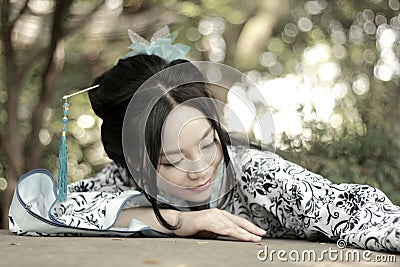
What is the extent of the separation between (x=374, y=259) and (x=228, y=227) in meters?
0.45

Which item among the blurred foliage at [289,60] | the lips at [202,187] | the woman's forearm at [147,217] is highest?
the lips at [202,187]

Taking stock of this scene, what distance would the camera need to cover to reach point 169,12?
3.93m

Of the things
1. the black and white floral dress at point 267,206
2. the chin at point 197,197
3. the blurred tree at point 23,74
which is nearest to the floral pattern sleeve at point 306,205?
the black and white floral dress at point 267,206

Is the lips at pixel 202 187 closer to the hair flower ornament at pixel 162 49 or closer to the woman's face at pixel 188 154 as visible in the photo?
the woman's face at pixel 188 154

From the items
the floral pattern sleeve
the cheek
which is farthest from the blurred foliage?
the cheek

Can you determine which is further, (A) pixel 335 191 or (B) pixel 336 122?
(B) pixel 336 122

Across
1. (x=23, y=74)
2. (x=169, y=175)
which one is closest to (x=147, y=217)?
(x=169, y=175)

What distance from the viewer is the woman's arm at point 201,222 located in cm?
178

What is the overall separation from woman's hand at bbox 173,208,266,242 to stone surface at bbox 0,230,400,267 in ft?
0.10

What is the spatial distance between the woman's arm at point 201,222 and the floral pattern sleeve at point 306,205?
6.0 inches

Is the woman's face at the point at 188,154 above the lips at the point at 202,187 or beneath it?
above

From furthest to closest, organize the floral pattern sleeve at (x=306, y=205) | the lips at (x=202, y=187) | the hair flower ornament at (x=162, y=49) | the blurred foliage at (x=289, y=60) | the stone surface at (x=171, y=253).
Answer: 1. the blurred foliage at (x=289, y=60)
2. the hair flower ornament at (x=162, y=49)
3. the lips at (x=202, y=187)
4. the floral pattern sleeve at (x=306, y=205)
5. the stone surface at (x=171, y=253)

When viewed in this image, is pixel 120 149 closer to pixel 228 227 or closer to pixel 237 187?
pixel 237 187

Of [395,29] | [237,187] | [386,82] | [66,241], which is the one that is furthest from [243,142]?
[395,29]
